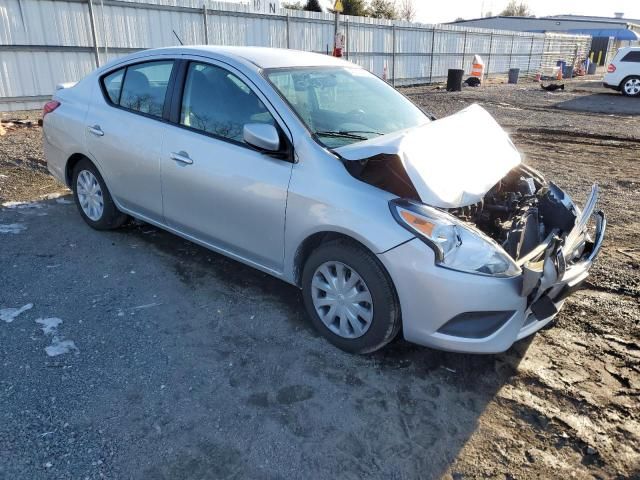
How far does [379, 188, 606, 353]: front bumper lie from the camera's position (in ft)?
8.87

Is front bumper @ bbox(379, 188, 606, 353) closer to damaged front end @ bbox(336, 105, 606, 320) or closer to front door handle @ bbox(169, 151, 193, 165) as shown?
damaged front end @ bbox(336, 105, 606, 320)

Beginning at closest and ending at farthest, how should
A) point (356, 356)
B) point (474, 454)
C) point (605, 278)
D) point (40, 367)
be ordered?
point (474, 454), point (40, 367), point (356, 356), point (605, 278)

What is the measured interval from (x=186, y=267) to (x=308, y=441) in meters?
2.26

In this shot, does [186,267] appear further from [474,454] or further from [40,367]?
[474,454]

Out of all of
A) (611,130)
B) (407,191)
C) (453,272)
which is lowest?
(611,130)

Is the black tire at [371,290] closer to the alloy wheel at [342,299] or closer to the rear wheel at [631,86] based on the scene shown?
the alloy wheel at [342,299]

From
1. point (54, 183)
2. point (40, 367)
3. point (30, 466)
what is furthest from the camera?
point (54, 183)

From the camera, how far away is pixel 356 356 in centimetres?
321

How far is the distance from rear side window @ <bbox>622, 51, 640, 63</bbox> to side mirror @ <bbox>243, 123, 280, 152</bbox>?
2021 centimetres

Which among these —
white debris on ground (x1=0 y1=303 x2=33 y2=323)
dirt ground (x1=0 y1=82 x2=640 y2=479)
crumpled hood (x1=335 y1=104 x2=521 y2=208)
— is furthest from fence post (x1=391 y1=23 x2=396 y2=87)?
white debris on ground (x1=0 y1=303 x2=33 y2=323)

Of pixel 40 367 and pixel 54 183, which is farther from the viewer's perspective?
pixel 54 183

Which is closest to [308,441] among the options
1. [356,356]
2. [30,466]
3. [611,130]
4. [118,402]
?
[356,356]

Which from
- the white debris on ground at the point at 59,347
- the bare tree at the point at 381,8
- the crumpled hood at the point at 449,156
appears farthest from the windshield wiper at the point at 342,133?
the bare tree at the point at 381,8

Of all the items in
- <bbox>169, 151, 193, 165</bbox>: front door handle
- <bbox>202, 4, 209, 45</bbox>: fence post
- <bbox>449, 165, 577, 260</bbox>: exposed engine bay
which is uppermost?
<bbox>202, 4, 209, 45</bbox>: fence post
